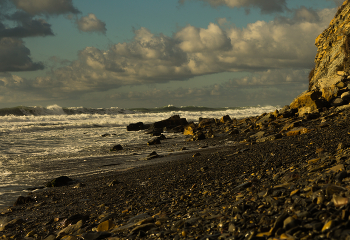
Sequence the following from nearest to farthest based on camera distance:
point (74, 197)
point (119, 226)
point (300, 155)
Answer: point (119, 226), point (300, 155), point (74, 197)

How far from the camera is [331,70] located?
16625 mm

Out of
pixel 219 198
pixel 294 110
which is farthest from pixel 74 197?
pixel 294 110

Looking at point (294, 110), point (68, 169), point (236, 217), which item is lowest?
point (68, 169)

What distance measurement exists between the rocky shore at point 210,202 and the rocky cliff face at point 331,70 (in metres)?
6.99

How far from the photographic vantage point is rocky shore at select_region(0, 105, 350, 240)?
290 centimetres

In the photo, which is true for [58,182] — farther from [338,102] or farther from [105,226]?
[338,102]

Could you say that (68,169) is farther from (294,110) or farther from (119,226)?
(294,110)

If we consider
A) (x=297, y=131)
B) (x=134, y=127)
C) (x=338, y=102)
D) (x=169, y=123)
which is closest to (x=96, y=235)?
(x=297, y=131)

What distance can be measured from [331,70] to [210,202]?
15.4 metres

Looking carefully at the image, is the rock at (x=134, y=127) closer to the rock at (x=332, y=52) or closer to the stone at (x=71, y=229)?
the rock at (x=332, y=52)

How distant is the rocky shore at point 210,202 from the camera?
2.90 m

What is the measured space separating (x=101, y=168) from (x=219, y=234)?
765cm

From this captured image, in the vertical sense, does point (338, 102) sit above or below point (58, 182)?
above

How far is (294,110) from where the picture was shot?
1448cm
